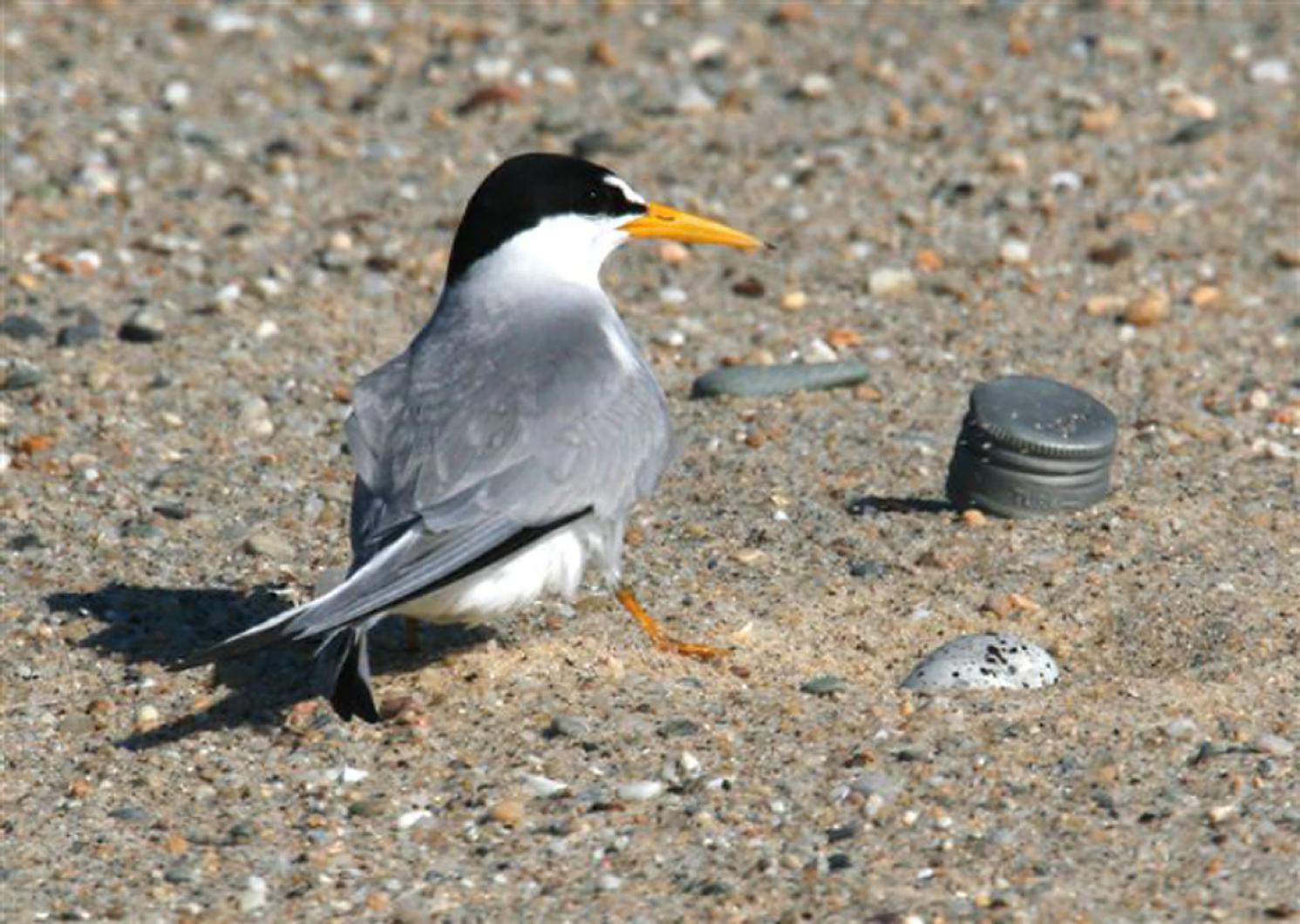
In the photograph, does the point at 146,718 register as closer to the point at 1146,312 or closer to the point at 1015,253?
the point at 1146,312

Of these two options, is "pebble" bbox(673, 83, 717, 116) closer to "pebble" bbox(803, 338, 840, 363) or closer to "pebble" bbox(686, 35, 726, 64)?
"pebble" bbox(686, 35, 726, 64)

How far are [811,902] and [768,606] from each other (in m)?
1.19

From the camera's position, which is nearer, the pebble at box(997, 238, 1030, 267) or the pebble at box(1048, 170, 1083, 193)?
the pebble at box(997, 238, 1030, 267)

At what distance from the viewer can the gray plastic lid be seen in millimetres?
5141

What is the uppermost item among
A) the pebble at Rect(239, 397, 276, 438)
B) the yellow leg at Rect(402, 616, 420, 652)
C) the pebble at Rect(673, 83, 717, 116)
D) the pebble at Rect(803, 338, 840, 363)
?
the yellow leg at Rect(402, 616, 420, 652)

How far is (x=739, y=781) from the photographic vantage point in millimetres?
4129

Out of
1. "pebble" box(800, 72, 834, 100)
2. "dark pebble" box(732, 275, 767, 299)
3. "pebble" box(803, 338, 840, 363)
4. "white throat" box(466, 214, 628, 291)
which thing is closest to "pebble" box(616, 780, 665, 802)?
"white throat" box(466, 214, 628, 291)

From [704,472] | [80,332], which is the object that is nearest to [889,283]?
[704,472]

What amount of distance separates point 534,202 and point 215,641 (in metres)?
1.12

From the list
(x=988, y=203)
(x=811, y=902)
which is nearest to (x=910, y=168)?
(x=988, y=203)

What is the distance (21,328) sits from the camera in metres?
6.23

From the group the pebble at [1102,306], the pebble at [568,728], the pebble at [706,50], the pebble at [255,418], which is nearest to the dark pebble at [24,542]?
the pebble at [255,418]

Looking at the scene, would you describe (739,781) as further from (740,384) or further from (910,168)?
(910,168)

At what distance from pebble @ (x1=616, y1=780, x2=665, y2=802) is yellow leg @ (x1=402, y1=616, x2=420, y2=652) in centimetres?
78
